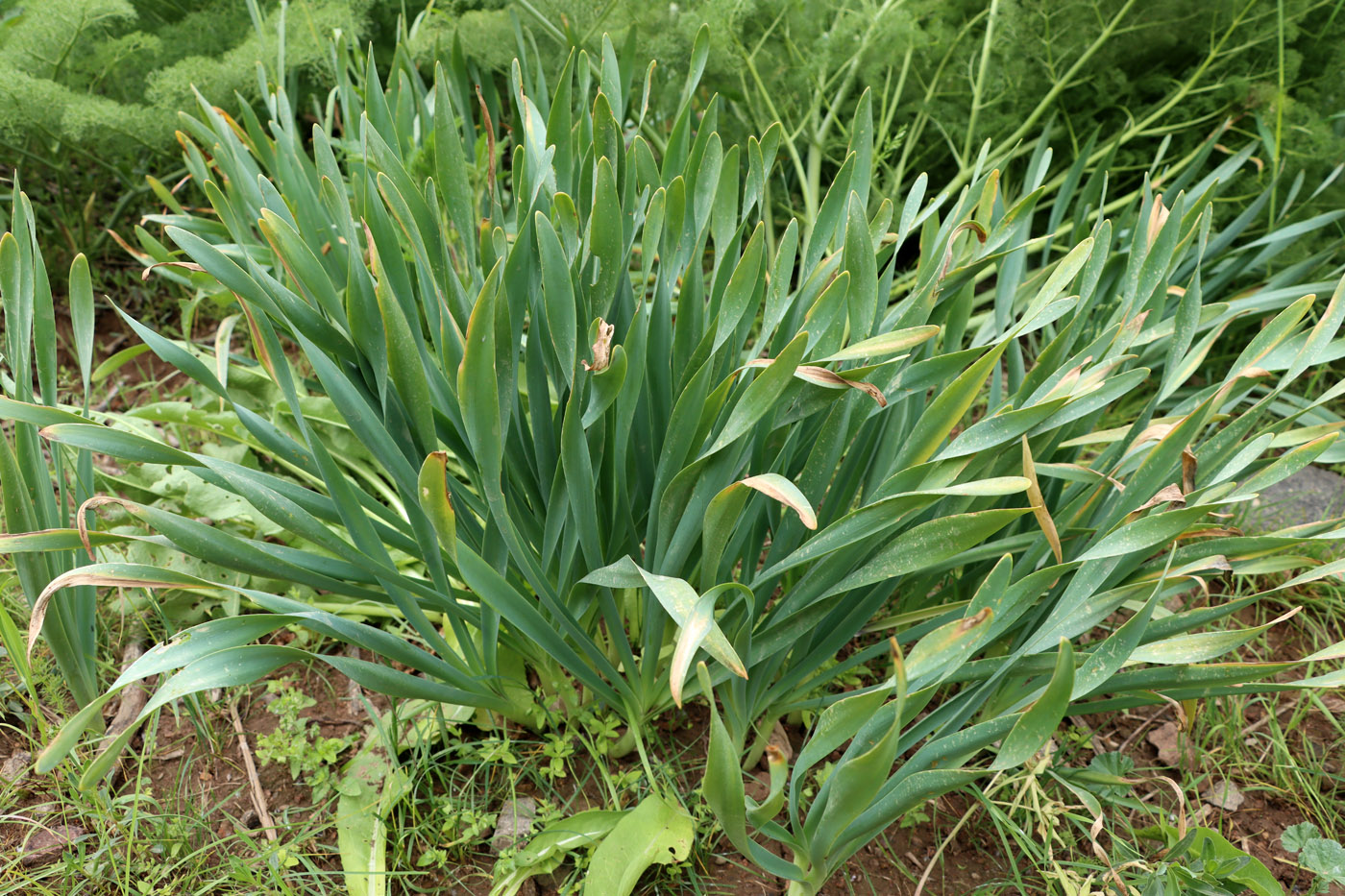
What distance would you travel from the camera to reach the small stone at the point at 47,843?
39.6 inches

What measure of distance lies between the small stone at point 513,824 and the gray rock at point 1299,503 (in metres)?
1.29

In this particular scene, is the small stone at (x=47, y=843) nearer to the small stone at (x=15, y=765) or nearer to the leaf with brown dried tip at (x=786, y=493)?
the small stone at (x=15, y=765)

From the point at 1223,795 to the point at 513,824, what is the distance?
3.01 ft

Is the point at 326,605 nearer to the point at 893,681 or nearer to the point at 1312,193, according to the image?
the point at 893,681

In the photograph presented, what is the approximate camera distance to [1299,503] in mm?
1689

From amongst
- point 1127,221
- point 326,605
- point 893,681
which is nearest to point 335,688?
point 326,605

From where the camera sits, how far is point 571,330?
88cm

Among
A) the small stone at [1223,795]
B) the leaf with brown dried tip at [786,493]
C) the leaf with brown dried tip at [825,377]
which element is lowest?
the small stone at [1223,795]

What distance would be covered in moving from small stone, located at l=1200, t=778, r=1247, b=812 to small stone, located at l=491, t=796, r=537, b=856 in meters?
0.89

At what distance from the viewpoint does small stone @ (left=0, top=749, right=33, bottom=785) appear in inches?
43.4

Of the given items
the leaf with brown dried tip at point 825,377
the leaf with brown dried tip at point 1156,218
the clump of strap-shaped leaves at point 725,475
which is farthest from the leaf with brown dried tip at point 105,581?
the leaf with brown dried tip at point 1156,218

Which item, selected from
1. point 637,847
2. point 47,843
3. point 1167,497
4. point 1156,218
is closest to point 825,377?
point 1167,497

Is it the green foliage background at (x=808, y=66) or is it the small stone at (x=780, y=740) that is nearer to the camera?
the small stone at (x=780, y=740)

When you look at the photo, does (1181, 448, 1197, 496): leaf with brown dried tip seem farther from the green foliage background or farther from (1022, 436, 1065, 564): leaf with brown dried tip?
the green foliage background
